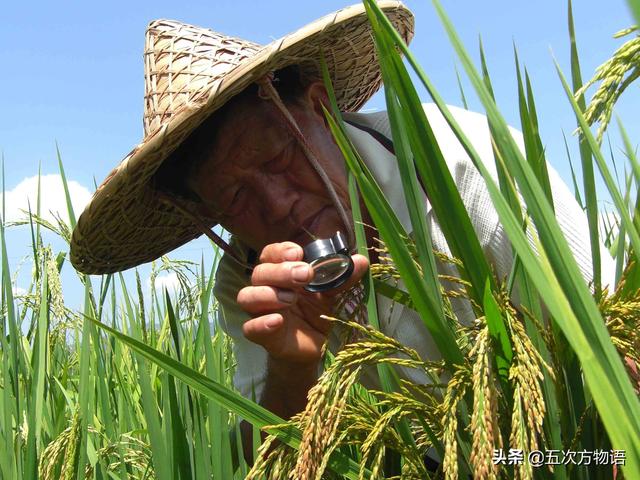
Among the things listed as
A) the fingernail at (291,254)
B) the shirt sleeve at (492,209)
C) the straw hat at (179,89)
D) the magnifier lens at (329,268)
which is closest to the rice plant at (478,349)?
the magnifier lens at (329,268)

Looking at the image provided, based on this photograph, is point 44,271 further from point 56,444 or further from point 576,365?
point 576,365

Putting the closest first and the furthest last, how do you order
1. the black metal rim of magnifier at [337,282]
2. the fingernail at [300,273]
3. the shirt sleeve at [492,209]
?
the black metal rim of magnifier at [337,282] → the fingernail at [300,273] → the shirt sleeve at [492,209]

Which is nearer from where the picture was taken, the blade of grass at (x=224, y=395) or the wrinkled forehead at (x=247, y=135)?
the blade of grass at (x=224, y=395)

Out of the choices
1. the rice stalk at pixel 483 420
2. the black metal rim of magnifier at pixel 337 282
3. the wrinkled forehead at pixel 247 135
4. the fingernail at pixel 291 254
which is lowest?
the rice stalk at pixel 483 420

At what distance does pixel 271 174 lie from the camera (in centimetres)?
176

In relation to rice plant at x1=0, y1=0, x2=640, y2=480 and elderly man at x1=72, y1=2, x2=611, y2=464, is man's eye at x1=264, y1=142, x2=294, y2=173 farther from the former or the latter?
rice plant at x1=0, y1=0, x2=640, y2=480

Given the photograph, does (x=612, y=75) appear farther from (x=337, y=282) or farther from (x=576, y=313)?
(x=337, y=282)

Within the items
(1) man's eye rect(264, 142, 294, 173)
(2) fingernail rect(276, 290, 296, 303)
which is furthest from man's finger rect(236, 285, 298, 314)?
(1) man's eye rect(264, 142, 294, 173)

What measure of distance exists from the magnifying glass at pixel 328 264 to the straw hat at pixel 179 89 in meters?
0.41

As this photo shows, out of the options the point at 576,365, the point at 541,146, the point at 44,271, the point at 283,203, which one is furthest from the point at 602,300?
the point at 44,271

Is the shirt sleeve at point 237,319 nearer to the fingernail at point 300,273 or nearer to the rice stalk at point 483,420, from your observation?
the fingernail at point 300,273

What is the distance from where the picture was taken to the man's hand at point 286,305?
119 cm

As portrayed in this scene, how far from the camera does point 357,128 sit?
182 centimetres

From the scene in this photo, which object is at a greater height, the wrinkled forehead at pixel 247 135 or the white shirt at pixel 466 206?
the wrinkled forehead at pixel 247 135
